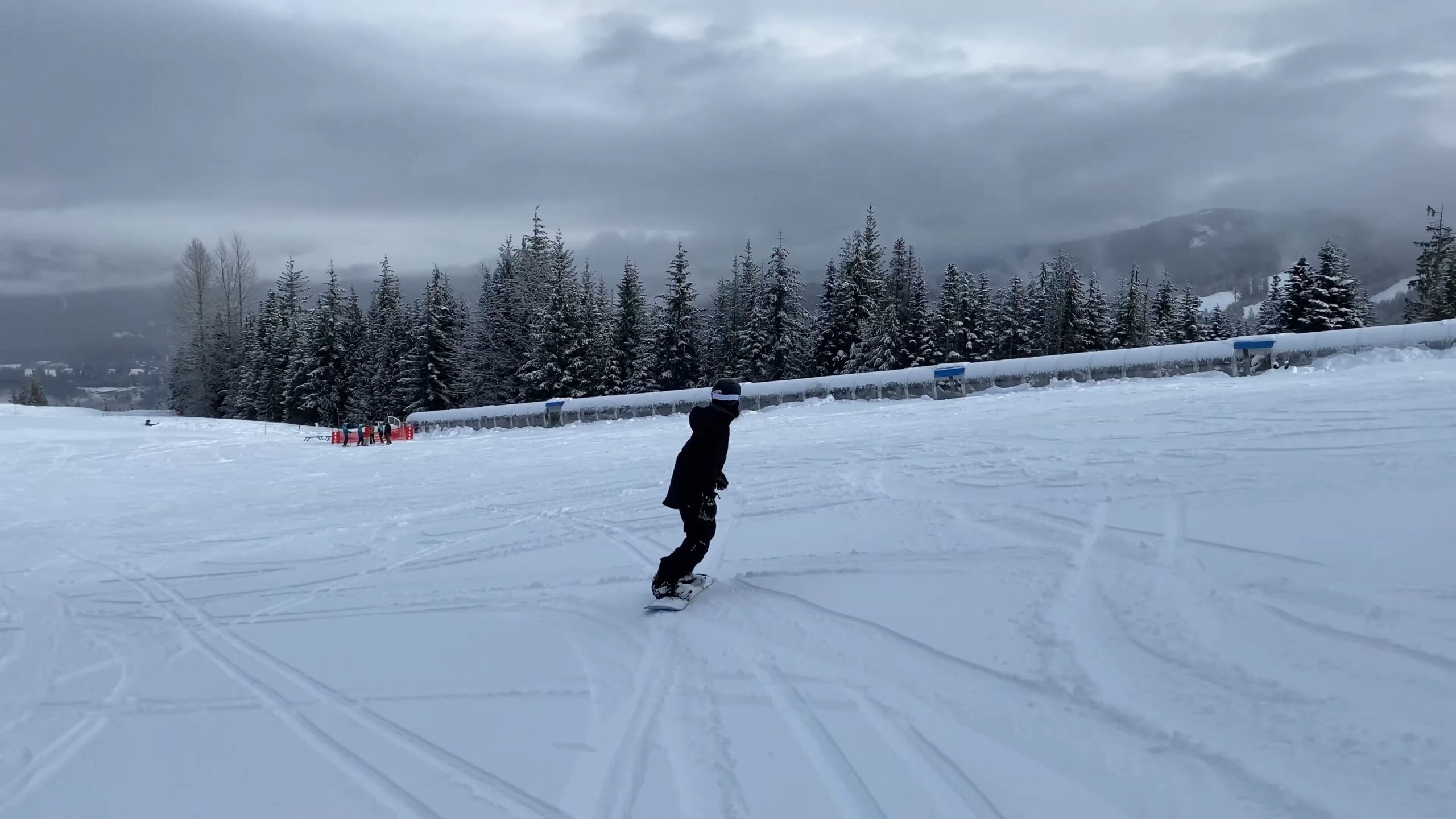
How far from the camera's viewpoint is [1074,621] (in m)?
5.48

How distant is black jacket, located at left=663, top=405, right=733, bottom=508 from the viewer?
6824 millimetres

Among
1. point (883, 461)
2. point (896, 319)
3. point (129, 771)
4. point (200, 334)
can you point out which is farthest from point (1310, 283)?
point (200, 334)

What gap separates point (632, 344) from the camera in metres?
52.8

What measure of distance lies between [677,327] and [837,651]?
48.9 metres

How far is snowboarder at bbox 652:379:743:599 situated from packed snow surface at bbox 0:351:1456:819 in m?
0.39

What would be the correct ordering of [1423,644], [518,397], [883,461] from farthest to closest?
[518,397] → [883,461] → [1423,644]

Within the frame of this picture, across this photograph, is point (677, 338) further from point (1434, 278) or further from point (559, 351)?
point (1434, 278)

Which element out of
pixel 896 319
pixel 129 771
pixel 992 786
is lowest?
pixel 129 771

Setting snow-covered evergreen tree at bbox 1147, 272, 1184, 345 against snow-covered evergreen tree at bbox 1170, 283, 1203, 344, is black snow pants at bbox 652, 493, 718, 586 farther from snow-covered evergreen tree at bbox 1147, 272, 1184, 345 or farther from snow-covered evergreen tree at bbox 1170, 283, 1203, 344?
snow-covered evergreen tree at bbox 1170, 283, 1203, 344

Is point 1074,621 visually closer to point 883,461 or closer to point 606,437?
point 883,461

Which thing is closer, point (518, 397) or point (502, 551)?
point (502, 551)

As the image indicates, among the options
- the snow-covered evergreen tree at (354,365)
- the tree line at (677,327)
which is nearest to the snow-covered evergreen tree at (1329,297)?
the tree line at (677,327)

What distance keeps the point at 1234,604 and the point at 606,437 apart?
2018cm

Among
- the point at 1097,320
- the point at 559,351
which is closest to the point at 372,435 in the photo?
the point at 559,351
